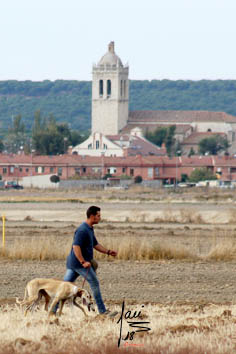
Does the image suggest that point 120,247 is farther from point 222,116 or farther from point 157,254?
point 222,116

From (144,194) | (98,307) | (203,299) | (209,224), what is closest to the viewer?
(98,307)

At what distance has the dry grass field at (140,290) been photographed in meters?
12.5

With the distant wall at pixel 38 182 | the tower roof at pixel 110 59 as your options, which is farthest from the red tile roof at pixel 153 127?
the distant wall at pixel 38 182

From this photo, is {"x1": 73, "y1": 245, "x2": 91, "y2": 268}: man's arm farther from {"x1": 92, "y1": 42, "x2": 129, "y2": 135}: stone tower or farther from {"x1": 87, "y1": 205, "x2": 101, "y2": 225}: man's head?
{"x1": 92, "y1": 42, "x2": 129, "y2": 135}: stone tower

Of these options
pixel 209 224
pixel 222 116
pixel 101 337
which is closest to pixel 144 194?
pixel 209 224

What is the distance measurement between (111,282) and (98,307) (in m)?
5.43

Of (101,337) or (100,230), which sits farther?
(100,230)

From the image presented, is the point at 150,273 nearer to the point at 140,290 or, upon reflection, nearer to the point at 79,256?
the point at 140,290

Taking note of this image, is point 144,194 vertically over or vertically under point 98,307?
under

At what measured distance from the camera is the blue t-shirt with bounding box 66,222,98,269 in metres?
14.3

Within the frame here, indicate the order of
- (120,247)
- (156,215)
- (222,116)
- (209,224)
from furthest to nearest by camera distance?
(222,116), (156,215), (209,224), (120,247)

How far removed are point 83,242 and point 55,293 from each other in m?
0.76

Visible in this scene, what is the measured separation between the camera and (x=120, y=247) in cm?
2436

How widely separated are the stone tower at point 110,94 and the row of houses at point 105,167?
1896 inches
